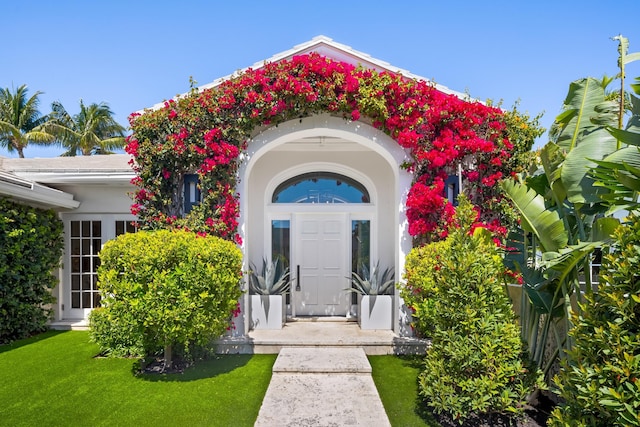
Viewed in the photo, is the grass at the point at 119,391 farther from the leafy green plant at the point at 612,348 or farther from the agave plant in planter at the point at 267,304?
the leafy green plant at the point at 612,348

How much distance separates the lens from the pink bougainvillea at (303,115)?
26.5 feet

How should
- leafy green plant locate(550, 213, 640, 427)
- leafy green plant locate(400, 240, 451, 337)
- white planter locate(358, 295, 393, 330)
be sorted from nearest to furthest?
1. leafy green plant locate(550, 213, 640, 427)
2. leafy green plant locate(400, 240, 451, 337)
3. white planter locate(358, 295, 393, 330)

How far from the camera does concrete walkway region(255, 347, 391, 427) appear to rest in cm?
487

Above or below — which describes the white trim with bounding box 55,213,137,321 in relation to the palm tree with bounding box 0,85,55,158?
below

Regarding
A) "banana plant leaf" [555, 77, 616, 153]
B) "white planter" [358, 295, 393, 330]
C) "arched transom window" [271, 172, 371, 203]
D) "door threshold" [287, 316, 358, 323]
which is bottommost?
"door threshold" [287, 316, 358, 323]

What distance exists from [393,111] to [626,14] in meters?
4.83

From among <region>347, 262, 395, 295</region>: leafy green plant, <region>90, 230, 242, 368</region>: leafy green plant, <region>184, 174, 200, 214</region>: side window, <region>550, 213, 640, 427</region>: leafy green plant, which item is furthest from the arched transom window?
<region>550, 213, 640, 427</region>: leafy green plant

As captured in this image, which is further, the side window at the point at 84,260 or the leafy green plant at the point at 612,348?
the side window at the point at 84,260

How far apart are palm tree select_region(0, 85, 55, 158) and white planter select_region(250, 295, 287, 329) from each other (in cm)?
3541

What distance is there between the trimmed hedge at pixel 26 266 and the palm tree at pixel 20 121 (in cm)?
3121

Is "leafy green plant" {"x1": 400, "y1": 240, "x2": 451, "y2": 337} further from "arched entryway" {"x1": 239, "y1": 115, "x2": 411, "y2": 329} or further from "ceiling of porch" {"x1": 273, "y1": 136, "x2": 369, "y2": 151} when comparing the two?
"ceiling of porch" {"x1": 273, "y1": 136, "x2": 369, "y2": 151}

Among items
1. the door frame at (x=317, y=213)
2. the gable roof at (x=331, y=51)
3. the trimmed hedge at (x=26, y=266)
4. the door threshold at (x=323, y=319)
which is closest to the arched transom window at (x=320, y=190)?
the door frame at (x=317, y=213)

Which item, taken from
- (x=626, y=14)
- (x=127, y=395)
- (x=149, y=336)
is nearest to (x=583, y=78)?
(x=626, y=14)

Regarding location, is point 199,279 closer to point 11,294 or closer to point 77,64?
point 11,294
